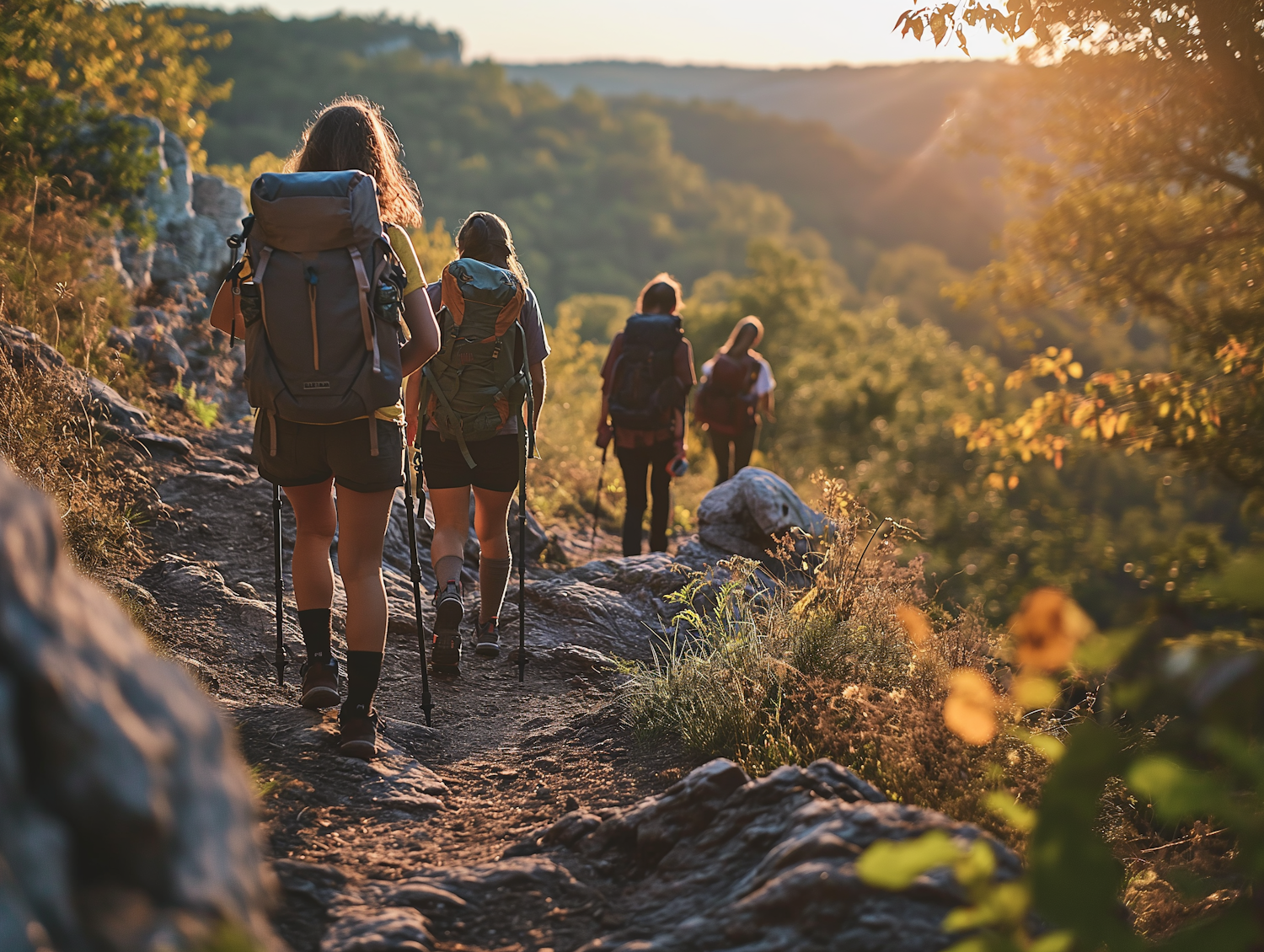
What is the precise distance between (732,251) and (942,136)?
A: 273ft

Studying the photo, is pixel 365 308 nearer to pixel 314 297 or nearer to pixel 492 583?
pixel 314 297

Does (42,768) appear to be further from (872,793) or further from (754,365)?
(754,365)

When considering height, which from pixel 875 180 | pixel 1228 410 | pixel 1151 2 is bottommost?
pixel 1228 410

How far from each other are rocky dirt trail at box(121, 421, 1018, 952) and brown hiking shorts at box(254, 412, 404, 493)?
0.92 metres

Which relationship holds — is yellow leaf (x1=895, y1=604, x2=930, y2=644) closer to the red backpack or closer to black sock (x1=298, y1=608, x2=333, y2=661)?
black sock (x1=298, y1=608, x2=333, y2=661)

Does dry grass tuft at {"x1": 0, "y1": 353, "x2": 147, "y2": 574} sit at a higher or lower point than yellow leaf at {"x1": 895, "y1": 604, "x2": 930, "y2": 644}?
higher

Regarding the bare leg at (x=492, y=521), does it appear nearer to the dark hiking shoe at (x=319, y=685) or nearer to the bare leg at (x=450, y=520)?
the bare leg at (x=450, y=520)

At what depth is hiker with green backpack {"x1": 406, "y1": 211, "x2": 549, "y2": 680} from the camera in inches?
171

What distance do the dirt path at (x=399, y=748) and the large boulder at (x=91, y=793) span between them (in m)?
1.00

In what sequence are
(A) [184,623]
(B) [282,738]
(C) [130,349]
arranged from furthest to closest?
(C) [130,349], (A) [184,623], (B) [282,738]

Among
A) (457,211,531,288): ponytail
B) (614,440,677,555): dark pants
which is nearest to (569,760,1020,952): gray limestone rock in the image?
(457,211,531,288): ponytail

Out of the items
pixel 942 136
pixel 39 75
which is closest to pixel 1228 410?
pixel 942 136

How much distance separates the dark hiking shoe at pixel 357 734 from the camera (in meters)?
3.07

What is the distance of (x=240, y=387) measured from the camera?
802cm
